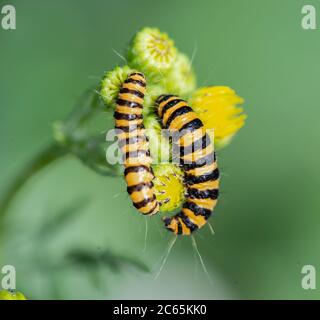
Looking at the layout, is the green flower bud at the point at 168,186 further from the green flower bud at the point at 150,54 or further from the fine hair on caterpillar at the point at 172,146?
the green flower bud at the point at 150,54

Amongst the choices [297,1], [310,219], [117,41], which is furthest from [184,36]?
[310,219]

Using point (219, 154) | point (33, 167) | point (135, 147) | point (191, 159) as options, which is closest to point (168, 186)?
point (191, 159)

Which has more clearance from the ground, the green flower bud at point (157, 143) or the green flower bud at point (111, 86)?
the green flower bud at point (111, 86)

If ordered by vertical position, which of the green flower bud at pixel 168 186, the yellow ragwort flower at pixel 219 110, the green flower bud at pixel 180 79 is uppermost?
the green flower bud at pixel 180 79

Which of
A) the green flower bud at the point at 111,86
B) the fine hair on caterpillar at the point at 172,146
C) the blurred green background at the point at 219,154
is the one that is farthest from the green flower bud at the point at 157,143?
the blurred green background at the point at 219,154

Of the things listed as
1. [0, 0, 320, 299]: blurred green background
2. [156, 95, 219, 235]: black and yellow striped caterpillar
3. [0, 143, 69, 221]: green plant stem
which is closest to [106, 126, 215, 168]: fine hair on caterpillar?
[156, 95, 219, 235]: black and yellow striped caterpillar

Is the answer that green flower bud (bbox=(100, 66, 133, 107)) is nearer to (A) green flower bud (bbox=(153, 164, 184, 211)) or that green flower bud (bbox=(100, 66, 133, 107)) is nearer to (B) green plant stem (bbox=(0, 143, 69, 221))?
(A) green flower bud (bbox=(153, 164, 184, 211))
